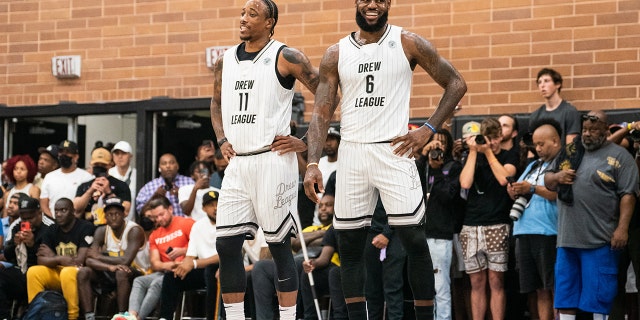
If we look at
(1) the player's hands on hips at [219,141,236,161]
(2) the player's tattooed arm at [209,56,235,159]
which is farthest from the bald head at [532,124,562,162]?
(1) the player's hands on hips at [219,141,236,161]

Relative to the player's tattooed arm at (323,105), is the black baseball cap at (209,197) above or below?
below

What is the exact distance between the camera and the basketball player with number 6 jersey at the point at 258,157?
725 cm

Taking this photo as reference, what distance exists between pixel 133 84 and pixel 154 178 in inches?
48.4

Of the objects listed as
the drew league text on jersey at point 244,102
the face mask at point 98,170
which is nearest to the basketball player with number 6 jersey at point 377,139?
the drew league text on jersey at point 244,102

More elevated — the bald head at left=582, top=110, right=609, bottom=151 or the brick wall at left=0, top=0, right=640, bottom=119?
the brick wall at left=0, top=0, right=640, bottom=119

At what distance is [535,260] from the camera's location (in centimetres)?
958

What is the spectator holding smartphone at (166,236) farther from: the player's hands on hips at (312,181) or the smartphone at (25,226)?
the player's hands on hips at (312,181)

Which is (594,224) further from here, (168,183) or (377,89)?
(168,183)

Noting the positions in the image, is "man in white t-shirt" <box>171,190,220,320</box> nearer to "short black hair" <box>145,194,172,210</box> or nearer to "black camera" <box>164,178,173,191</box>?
"short black hair" <box>145,194,172,210</box>

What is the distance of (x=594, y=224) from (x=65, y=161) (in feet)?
20.8

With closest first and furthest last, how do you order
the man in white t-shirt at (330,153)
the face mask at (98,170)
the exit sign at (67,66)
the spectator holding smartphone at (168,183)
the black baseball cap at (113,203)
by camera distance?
the man in white t-shirt at (330,153) → the black baseball cap at (113,203) → the spectator holding smartphone at (168,183) → the face mask at (98,170) → the exit sign at (67,66)

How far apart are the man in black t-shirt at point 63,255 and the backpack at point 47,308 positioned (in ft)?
0.69

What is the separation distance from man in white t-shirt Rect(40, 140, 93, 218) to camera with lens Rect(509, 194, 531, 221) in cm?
532

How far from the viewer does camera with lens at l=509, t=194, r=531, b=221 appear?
957 cm
